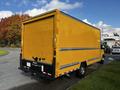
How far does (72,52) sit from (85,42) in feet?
6.68

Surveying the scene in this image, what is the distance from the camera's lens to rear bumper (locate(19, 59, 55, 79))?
26.3ft

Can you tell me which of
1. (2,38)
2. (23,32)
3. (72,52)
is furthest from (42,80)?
(2,38)

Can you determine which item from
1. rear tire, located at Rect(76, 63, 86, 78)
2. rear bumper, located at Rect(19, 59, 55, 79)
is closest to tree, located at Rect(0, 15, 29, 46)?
rear tire, located at Rect(76, 63, 86, 78)

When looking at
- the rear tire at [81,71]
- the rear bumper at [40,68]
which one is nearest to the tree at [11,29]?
the rear tire at [81,71]

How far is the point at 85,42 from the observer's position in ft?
35.9

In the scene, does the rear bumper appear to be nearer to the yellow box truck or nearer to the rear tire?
the yellow box truck

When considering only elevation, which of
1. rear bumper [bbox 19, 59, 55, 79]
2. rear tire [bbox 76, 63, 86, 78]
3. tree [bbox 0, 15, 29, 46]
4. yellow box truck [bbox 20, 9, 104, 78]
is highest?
tree [bbox 0, 15, 29, 46]

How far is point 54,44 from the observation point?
7.95 meters

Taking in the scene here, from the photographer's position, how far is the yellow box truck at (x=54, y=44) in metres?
8.00

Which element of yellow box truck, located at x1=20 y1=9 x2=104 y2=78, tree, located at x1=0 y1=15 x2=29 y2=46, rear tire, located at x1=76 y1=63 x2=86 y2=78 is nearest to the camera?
yellow box truck, located at x1=20 y1=9 x2=104 y2=78

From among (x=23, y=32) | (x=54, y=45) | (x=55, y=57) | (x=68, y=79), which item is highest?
(x=23, y=32)

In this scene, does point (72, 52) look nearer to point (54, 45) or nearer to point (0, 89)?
point (54, 45)

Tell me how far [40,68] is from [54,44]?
4.93 feet

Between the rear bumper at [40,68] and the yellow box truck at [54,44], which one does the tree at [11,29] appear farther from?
the rear bumper at [40,68]
